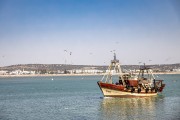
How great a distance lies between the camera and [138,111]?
4434cm

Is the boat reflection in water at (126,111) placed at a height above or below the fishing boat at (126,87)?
below

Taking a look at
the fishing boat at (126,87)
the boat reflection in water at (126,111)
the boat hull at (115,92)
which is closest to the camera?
the boat reflection in water at (126,111)

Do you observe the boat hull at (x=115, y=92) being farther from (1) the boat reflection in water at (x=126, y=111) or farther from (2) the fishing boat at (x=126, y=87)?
(1) the boat reflection in water at (x=126, y=111)

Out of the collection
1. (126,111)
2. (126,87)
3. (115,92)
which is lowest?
(126,111)

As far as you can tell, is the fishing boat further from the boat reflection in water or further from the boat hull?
the boat reflection in water

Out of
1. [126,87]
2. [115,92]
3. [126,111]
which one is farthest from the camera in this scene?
[126,87]

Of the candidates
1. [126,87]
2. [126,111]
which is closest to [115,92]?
[126,87]

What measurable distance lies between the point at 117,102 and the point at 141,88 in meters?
9.01

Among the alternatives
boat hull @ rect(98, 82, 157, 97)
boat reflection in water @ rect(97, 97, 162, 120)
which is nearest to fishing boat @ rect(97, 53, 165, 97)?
boat hull @ rect(98, 82, 157, 97)

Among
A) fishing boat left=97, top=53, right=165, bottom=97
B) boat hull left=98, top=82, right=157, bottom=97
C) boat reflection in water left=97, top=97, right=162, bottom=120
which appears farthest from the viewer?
boat hull left=98, top=82, right=157, bottom=97

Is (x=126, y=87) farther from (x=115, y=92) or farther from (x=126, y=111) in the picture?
(x=126, y=111)

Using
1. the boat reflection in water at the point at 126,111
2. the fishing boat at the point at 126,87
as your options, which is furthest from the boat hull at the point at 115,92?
the boat reflection in water at the point at 126,111

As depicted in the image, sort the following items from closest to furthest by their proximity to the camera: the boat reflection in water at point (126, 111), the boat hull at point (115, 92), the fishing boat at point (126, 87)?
1. the boat reflection in water at point (126, 111)
2. the fishing boat at point (126, 87)
3. the boat hull at point (115, 92)

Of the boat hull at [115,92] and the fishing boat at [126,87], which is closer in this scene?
the fishing boat at [126,87]
